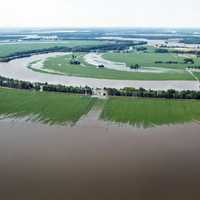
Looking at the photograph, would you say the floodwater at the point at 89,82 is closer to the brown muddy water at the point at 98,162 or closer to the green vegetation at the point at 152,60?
the green vegetation at the point at 152,60

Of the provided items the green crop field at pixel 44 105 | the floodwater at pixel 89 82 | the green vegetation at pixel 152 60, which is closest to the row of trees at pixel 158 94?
the green crop field at pixel 44 105

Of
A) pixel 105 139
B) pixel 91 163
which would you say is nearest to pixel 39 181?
pixel 91 163

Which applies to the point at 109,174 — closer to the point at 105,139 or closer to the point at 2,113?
the point at 105,139

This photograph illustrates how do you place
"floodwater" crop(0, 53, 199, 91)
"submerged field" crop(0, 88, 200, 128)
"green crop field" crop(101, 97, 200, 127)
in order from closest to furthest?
"green crop field" crop(101, 97, 200, 127)
"submerged field" crop(0, 88, 200, 128)
"floodwater" crop(0, 53, 199, 91)

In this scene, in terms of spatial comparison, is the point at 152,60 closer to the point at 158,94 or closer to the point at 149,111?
the point at 158,94

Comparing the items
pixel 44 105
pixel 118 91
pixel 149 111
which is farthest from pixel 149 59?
pixel 44 105

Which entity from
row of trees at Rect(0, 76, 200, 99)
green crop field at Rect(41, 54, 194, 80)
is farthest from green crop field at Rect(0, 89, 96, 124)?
green crop field at Rect(41, 54, 194, 80)

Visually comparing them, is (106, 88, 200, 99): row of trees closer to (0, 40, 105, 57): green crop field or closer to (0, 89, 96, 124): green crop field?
(0, 89, 96, 124): green crop field
